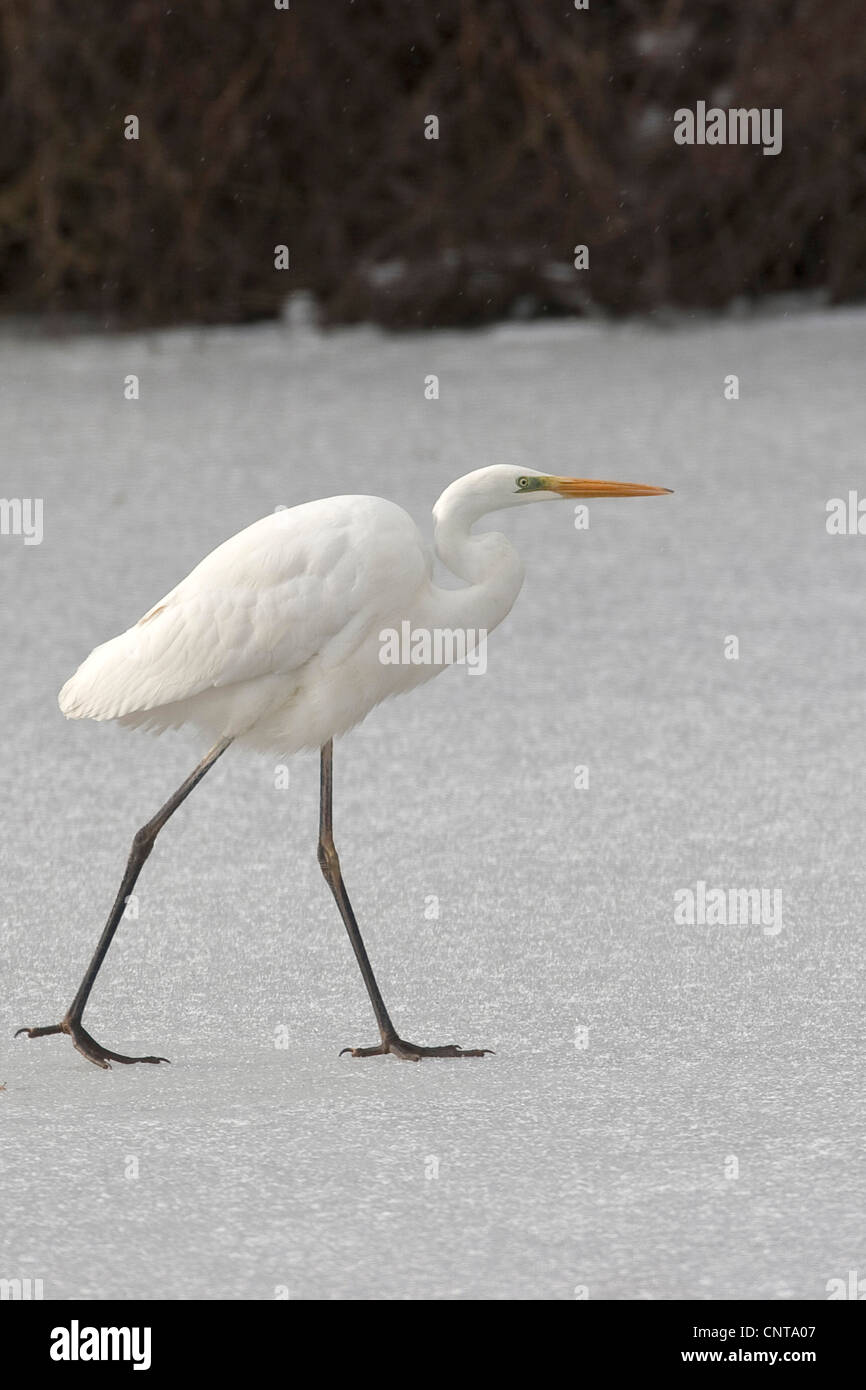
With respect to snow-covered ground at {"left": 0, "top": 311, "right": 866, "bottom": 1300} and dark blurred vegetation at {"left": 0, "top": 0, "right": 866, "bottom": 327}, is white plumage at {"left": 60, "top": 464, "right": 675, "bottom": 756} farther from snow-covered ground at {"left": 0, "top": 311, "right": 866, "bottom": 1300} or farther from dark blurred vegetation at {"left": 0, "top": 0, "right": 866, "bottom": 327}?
dark blurred vegetation at {"left": 0, "top": 0, "right": 866, "bottom": 327}

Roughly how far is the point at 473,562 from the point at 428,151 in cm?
836

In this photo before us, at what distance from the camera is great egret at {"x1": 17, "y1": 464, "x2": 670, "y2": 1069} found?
3.99 m

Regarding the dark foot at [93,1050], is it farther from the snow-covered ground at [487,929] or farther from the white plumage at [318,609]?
the white plumage at [318,609]

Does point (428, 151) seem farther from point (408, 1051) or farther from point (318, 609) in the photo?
point (408, 1051)

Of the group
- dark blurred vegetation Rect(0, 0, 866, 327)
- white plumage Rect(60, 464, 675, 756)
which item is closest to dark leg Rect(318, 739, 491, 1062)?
white plumage Rect(60, 464, 675, 756)

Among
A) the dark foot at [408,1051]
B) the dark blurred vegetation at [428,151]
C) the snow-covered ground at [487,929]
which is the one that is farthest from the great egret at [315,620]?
the dark blurred vegetation at [428,151]

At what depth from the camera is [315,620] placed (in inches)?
158

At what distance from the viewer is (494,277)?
40.1 feet

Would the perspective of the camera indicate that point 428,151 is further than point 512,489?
Yes

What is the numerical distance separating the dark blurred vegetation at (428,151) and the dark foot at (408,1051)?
27.5ft

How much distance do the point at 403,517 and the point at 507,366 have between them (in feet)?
25.1

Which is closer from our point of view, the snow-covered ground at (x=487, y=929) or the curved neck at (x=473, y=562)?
the snow-covered ground at (x=487, y=929)

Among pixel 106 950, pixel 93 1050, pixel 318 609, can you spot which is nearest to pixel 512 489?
pixel 318 609

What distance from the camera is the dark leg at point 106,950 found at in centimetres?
404
